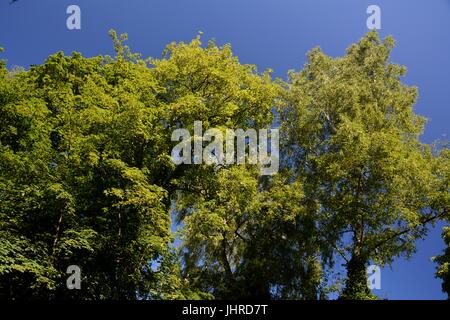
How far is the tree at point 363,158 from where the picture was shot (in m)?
21.6

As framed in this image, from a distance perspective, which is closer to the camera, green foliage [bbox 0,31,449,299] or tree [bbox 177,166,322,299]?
green foliage [bbox 0,31,449,299]

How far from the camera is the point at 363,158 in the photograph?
21.6 m

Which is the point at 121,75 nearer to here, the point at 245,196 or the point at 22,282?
the point at 245,196

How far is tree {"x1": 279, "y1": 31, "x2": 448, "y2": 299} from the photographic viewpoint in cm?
2161

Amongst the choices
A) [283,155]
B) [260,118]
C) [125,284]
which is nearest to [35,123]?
[125,284]

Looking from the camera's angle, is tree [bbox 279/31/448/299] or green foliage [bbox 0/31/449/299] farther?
tree [bbox 279/31/448/299]

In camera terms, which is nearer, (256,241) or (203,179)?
(203,179)

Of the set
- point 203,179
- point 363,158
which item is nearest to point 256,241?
point 203,179

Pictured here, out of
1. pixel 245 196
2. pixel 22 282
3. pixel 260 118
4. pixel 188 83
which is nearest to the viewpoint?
pixel 22 282

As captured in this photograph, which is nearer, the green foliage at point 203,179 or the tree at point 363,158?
the green foliage at point 203,179

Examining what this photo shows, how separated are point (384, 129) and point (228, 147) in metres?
8.81

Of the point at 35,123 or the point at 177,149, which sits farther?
the point at 177,149

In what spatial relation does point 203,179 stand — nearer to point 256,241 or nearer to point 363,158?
point 256,241

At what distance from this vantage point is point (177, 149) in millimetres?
22312
